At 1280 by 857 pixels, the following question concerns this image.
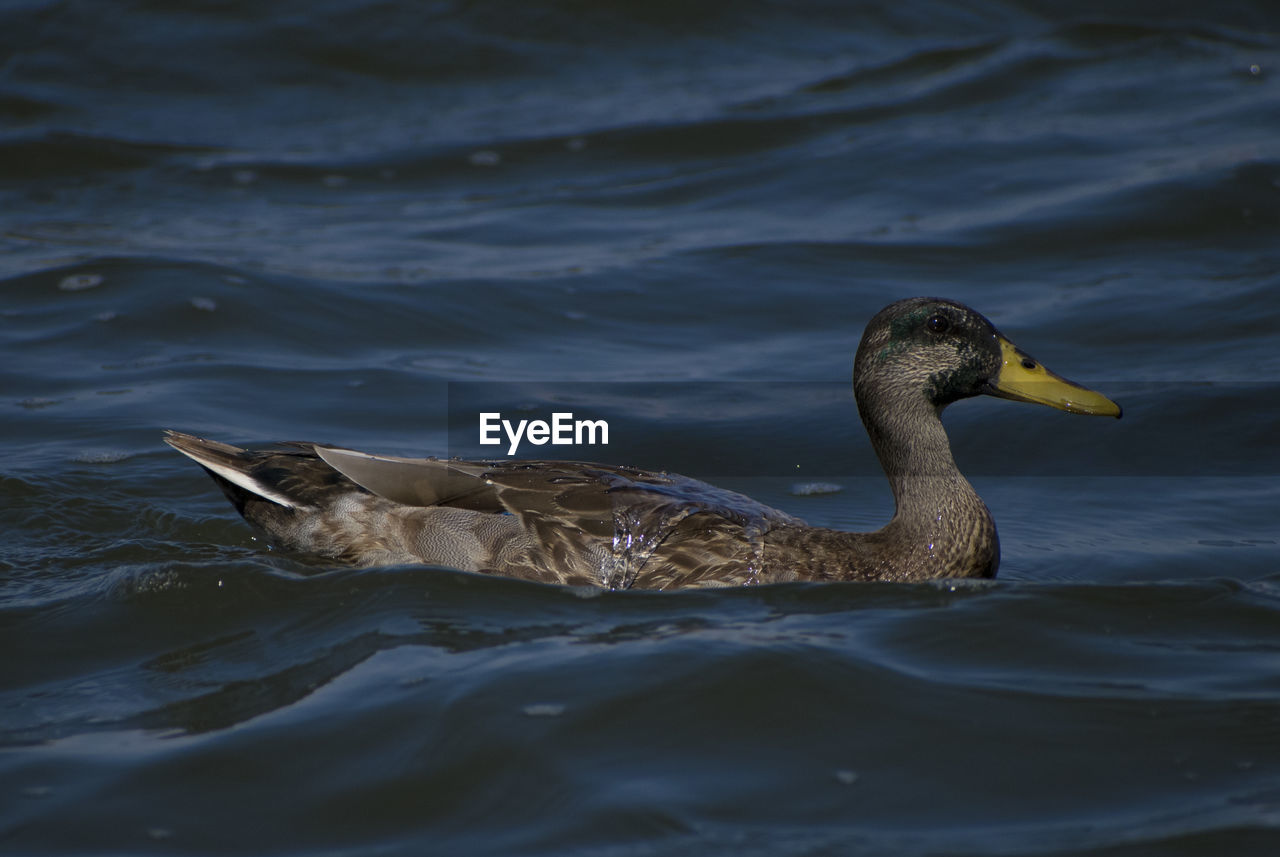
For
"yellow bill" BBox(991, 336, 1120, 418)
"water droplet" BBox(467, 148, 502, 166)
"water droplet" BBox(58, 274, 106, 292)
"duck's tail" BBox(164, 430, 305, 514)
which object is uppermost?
"water droplet" BBox(467, 148, 502, 166)

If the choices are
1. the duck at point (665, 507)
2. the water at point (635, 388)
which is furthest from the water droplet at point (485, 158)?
the duck at point (665, 507)

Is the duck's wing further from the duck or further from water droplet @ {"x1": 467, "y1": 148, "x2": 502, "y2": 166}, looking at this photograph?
water droplet @ {"x1": 467, "y1": 148, "x2": 502, "y2": 166}

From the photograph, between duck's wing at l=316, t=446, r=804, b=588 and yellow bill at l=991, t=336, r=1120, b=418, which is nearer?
duck's wing at l=316, t=446, r=804, b=588

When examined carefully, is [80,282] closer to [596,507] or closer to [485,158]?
[485,158]

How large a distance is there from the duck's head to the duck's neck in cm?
8

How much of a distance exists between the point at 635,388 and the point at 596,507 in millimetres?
3072

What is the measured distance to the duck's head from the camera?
235 inches

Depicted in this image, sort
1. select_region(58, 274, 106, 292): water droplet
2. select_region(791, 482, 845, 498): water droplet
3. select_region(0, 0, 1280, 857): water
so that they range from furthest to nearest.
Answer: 1. select_region(58, 274, 106, 292): water droplet
2. select_region(791, 482, 845, 498): water droplet
3. select_region(0, 0, 1280, 857): water

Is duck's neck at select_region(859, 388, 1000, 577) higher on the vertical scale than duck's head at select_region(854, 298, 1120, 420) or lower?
lower

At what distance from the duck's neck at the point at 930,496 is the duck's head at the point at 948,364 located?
8 centimetres

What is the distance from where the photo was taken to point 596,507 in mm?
5734

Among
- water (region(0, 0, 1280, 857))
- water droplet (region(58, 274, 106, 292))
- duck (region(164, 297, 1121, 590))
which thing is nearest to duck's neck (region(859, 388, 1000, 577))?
duck (region(164, 297, 1121, 590))

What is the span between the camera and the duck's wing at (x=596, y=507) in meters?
5.68

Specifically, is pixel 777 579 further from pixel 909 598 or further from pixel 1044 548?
pixel 1044 548
